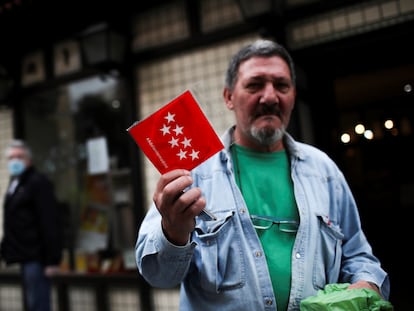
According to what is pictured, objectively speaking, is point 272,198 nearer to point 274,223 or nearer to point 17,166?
point 274,223

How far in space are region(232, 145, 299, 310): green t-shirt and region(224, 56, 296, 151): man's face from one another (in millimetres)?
98

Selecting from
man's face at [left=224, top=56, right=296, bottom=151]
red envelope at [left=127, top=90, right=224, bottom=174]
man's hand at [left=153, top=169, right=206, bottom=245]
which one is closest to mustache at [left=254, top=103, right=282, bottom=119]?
man's face at [left=224, top=56, right=296, bottom=151]

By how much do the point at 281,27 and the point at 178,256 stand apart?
10.4ft

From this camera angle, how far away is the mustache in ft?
5.79

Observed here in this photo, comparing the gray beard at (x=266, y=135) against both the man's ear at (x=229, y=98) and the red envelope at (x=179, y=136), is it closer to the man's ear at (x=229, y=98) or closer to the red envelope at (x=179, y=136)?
the man's ear at (x=229, y=98)

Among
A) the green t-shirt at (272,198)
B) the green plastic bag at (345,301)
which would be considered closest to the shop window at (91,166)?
the green t-shirt at (272,198)

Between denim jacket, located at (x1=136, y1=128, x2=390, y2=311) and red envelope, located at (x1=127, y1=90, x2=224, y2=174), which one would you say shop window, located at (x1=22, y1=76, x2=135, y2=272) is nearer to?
denim jacket, located at (x1=136, y1=128, x2=390, y2=311)

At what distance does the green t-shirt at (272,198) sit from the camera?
1.61 meters

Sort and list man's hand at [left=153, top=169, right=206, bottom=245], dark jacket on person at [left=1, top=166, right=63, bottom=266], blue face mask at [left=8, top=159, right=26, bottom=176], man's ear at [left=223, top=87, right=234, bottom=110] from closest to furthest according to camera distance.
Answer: man's hand at [left=153, top=169, right=206, bottom=245]
man's ear at [left=223, top=87, right=234, bottom=110]
dark jacket on person at [left=1, top=166, right=63, bottom=266]
blue face mask at [left=8, top=159, right=26, bottom=176]

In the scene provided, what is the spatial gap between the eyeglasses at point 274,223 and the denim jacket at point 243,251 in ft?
0.13

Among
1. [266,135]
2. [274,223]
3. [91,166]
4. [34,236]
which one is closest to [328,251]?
[274,223]

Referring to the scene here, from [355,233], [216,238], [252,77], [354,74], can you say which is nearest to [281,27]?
[354,74]

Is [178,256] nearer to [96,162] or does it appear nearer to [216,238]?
[216,238]

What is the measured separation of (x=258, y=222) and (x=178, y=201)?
497 millimetres
